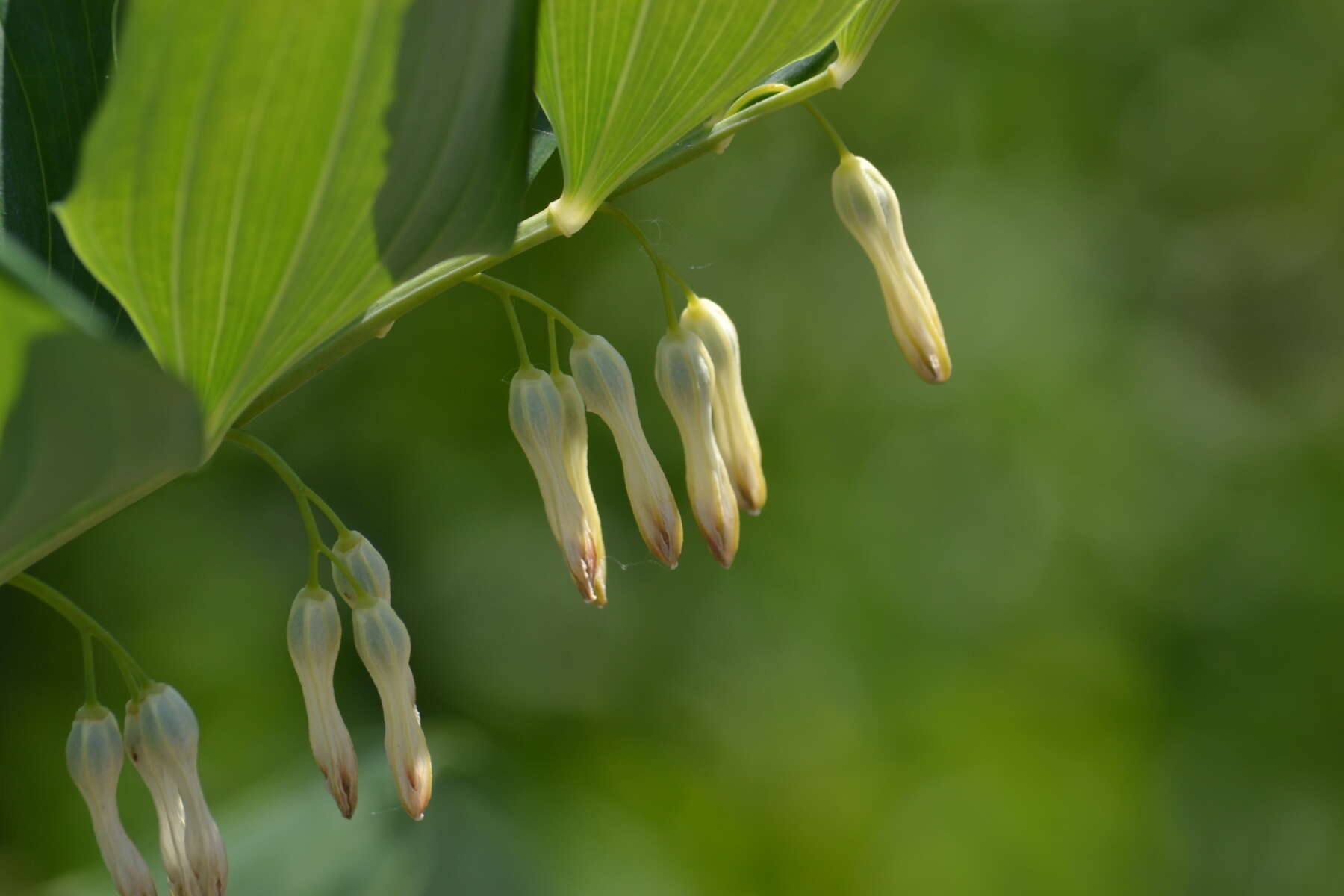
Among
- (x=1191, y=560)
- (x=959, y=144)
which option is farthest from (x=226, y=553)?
(x=1191, y=560)

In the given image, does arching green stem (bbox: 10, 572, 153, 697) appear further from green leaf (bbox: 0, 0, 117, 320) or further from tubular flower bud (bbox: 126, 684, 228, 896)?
green leaf (bbox: 0, 0, 117, 320)

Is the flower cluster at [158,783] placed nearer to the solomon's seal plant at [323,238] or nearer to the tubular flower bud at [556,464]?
the solomon's seal plant at [323,238]

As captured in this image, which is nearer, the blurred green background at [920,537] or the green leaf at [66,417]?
the green leaf at [66,417]

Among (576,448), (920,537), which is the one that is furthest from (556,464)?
(920,537)

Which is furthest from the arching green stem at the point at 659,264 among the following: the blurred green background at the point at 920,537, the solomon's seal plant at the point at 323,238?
the blurred green background at the point at 920,537

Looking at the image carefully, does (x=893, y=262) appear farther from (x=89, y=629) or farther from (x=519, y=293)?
(x=89, y=629)

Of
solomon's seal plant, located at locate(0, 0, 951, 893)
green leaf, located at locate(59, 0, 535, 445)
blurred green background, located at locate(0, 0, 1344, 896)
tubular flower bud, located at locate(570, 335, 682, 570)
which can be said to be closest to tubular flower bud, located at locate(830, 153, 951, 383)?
solomon's seal plant, located at locate(0, 0, 951, 893)
